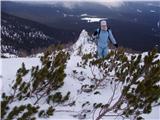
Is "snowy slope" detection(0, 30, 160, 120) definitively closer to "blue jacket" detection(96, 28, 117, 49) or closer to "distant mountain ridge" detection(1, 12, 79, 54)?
"blue jacket" detection(96, 28, 117, 49)

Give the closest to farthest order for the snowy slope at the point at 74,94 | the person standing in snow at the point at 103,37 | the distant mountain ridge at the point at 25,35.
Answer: the snowy slope at the point at 74,94, the person standing in snow at the point at 103,37, the distant mountain ridge at the point at 25,35

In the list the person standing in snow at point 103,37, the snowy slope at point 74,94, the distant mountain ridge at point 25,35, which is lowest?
the distant mountain ridge at point 25,35

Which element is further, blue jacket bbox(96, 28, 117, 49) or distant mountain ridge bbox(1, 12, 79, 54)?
distant mountain ridge bbox(1, 12, 79, 54)

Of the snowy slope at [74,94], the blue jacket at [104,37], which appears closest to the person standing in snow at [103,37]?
the blue jacket at [104,37]

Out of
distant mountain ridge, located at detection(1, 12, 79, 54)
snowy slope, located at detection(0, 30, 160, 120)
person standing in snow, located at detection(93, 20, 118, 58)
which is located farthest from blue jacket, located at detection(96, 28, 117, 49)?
distant mountain ridge, located at detection(1, 12, 79, 54)

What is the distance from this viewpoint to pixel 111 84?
855 cm

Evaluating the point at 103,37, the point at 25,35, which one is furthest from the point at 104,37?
the point at 25,35

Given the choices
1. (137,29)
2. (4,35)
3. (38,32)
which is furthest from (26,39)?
(137,29)

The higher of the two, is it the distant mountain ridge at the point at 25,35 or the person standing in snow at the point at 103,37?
the person standing in snow at the point at 103,37

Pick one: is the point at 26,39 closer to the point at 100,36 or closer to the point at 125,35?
the point at 125,35

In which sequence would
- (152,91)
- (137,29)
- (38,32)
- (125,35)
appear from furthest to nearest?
(137,29) < (125,35) < (38,32) < (152,91)

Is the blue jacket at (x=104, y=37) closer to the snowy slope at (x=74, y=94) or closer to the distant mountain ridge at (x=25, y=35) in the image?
the snowy slope at (x=74, y=94)

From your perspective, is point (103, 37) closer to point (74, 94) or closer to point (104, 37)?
point (104, 37)

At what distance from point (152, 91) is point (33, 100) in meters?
2.03
